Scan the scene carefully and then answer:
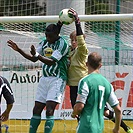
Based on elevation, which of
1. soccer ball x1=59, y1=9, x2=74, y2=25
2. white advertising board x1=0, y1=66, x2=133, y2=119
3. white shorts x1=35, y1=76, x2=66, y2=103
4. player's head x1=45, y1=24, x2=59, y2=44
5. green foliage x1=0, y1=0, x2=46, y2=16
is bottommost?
white advertising board x1=0, y1=66, x2=133, y2=119

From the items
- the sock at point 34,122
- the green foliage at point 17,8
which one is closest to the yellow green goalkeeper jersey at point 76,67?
the sock at point 34,122

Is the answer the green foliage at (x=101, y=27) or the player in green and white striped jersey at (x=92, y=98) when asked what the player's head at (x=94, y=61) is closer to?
the player in green and white striped jersey at (x=92, y=98)

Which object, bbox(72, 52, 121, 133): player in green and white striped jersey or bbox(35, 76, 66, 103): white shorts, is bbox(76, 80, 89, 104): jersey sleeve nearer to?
bbox(72, 52, 121, 133): player in green and white striped jersey

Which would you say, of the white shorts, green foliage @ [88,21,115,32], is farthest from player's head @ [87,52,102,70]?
green foliage @ [88,21,115,32]

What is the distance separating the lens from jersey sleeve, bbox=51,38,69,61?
7.37 meters

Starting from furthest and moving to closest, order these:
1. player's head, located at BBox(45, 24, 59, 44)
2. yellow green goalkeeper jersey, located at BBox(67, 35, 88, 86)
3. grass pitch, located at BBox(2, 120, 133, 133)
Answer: grass pitch, located at BBox(2, 120, 133, 133)
yellow green goalkeeper jersey, located at BBox(67, 35, 88, 86)
player's head, located at BBox(45, 24, 59, 44)

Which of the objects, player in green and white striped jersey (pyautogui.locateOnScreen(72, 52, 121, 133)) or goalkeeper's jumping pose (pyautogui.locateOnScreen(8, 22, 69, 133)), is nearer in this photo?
player in green and white striped jersey (pyautogui.locateOnScreen(72, 52, 121, 133))

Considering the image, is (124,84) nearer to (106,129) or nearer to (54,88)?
(106,129)

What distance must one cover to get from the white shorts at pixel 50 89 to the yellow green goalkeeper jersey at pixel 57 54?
9cm

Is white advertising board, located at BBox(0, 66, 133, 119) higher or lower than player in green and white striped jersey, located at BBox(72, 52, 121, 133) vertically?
lower

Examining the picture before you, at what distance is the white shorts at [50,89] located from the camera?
743 cm

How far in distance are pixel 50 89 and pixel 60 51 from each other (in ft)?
1.86

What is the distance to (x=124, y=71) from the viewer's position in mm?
12047

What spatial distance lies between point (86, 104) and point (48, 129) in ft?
6.47
